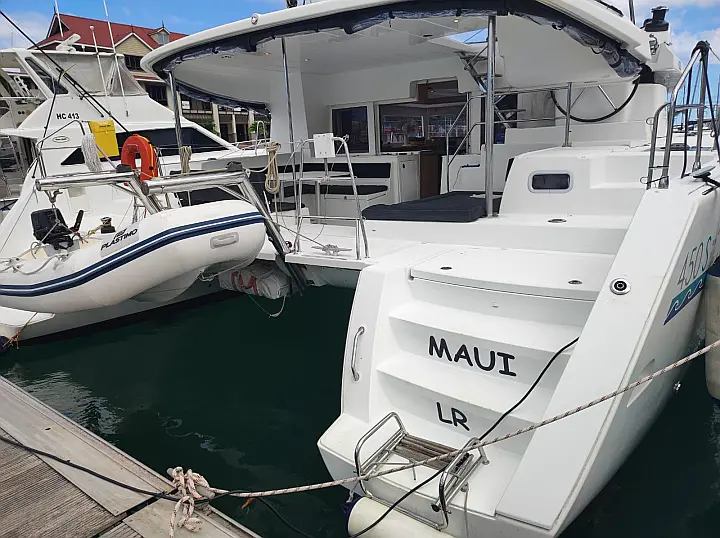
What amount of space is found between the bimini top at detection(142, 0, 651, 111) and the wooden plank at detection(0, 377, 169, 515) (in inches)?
120

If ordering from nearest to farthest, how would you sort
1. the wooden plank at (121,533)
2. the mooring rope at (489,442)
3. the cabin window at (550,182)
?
the mooring rope at (489,442)
the wooden plank at (121,533)
the cabin window at (550,182)

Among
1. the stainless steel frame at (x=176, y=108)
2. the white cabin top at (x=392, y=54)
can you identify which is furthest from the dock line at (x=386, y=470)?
the stainless steel frame at (x=176, y=108)

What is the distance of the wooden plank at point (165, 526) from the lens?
223cm

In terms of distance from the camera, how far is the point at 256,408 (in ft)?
13.9

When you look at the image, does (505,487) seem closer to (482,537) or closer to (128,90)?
(482,537)

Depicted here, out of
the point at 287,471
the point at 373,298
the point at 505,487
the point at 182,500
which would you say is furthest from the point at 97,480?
the point at 505,487

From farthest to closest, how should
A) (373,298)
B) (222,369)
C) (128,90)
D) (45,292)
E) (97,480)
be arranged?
(128,90), (222,369), (45,292), (373,298), (97,480)

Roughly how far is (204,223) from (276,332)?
230 cm

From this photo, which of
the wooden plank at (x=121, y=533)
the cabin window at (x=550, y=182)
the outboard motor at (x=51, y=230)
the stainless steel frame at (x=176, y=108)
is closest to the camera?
the wooden plank at (x=121, y=533)

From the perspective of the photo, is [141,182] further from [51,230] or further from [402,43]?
[402,43]

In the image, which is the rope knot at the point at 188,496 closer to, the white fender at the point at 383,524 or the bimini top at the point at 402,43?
the white fender at the point at 383,524

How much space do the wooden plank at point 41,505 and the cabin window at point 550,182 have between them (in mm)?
3401

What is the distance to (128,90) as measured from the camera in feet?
28.3

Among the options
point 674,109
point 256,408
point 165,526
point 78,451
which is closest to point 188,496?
point 165,526
